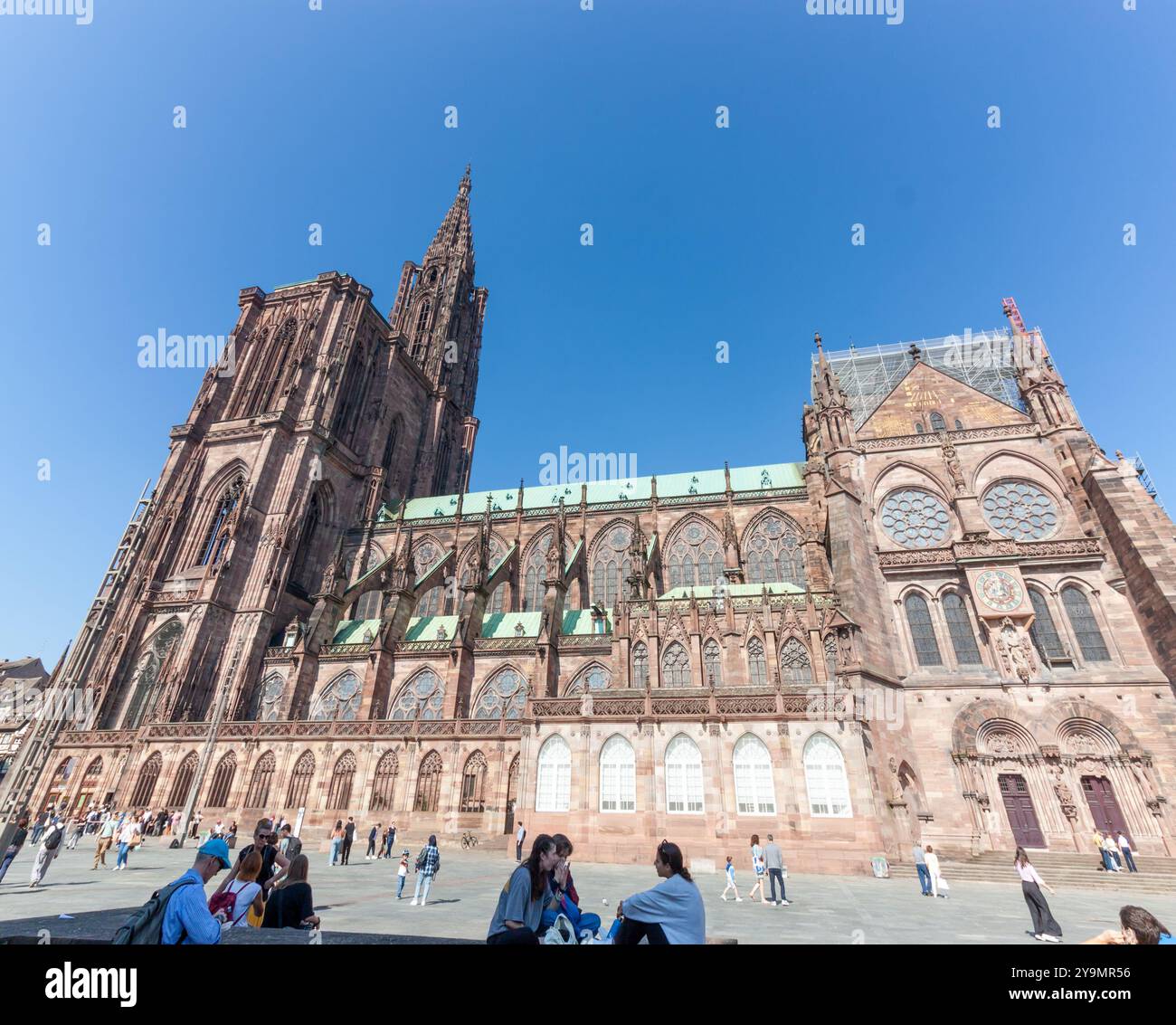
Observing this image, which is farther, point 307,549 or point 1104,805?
point 307,549

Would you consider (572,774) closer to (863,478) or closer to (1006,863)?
(1006,863)

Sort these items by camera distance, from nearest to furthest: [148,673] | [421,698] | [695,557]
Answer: [421,698], [148,673], [695,557]

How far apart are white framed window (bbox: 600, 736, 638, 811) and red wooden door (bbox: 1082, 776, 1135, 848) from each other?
17363 millimetres

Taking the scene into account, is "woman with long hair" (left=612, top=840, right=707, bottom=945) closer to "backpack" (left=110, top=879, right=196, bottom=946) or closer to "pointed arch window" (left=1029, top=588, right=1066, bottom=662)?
"backpack" (left=110, top=879, right=196, bottom=946)

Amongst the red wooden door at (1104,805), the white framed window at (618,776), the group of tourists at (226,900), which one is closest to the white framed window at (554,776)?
the white framed window at (618,776)

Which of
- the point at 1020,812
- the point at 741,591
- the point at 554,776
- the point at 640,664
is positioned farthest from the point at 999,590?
the point at 554,776

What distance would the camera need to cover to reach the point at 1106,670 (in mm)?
22875

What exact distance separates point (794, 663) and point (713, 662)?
342 cm

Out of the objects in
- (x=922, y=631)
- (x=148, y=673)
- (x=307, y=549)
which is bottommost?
(x=148, y=673)

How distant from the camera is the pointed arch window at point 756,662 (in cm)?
2422

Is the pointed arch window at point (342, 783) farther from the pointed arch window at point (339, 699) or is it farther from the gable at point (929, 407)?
the gable at point (929, 407)

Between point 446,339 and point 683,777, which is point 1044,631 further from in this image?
→ point 446,339

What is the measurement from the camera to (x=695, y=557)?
37.1 m
